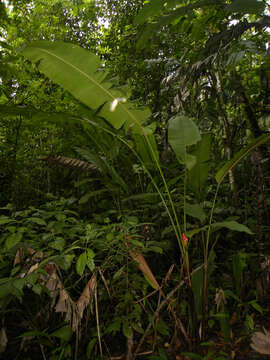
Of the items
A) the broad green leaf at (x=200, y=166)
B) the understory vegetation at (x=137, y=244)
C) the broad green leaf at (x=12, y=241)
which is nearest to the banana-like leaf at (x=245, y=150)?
the understory vegetation at (x=137, y=244)

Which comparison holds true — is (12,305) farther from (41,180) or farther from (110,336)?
(41,180)

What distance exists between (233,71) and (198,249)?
128 centimetres

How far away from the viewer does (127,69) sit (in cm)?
349

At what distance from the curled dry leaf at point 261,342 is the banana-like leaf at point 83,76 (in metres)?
1.24

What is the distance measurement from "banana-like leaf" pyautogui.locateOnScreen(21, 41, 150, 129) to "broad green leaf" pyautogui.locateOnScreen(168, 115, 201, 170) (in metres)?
0.23

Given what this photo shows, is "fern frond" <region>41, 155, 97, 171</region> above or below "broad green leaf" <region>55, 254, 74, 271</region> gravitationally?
above

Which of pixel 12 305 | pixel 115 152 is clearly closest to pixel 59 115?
pixel 115 152

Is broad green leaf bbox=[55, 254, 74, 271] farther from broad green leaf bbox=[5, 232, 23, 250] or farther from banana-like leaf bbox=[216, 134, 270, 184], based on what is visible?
banana-like leaf bbox=[216, 134, 270, 184]

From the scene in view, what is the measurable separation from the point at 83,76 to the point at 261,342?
1.60 metres

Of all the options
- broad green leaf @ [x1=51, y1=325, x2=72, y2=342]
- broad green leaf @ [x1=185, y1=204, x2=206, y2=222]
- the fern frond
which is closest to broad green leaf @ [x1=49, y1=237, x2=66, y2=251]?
broad green leaf @ [x1=51, y1=325, x2=72, y2=342]

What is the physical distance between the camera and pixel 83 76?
145 centimetres

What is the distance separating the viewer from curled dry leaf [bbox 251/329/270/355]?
1.16 meters

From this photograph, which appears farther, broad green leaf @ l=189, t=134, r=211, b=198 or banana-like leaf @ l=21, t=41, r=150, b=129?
broad green leaf @ l=189, t=134, r=211, b=198

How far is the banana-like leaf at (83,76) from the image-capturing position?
143cm
